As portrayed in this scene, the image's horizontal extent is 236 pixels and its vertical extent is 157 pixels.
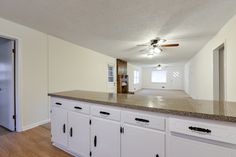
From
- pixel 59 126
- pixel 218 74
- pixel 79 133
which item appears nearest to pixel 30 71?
pixel 59 126

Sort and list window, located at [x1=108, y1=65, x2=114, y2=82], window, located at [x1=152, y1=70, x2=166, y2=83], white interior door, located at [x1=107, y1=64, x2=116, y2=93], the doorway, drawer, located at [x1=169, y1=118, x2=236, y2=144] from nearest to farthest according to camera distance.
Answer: drawer, located at [x1=169, y1=118, x2=236, y2=144], the doorway, white interior door, located at [x1=107, y1=64, x2=116, y2=93], window, located at [x1=108, y1=65, x2=114, y2=82], window, located at [x1=152, y1=70, x2=166, y2=83]

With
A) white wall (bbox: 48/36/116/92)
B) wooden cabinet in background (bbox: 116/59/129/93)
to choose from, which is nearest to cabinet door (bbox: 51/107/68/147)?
white wall (bbox: 48/36/116/92)

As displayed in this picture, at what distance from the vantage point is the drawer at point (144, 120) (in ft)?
4.34

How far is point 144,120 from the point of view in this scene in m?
1.42

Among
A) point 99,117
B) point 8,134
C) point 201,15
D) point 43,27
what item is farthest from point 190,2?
point 8,134

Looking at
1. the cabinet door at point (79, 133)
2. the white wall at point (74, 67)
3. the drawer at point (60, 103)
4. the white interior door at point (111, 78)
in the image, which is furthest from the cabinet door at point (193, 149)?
the white interior door at point (111, 78)

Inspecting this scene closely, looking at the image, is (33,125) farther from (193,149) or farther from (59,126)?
(193,149)

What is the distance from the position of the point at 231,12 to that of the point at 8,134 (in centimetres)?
485

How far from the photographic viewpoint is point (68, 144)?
213cm

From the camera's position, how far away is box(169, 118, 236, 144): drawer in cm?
101

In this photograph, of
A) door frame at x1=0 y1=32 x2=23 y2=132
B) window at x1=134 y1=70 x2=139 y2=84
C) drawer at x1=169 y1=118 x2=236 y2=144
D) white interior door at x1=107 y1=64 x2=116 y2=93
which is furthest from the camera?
window at x1=134 y1=70 x2=139 y2=84

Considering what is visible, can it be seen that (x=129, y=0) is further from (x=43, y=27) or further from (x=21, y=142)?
(x=21, y=142)

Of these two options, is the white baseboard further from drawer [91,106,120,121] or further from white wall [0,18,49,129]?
drawer [91,106,120,121]

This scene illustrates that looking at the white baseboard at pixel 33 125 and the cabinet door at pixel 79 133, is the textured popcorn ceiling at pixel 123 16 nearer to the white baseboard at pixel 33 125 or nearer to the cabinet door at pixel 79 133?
the cabinet door at pixel 79 133
